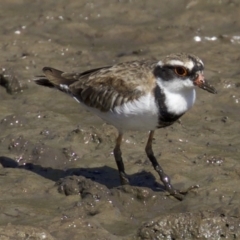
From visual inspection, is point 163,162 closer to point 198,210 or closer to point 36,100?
point 198,210

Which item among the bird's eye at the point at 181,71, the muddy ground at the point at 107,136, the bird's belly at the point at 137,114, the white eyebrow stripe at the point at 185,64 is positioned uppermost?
the white eyebrow stripe at the point at 185,64

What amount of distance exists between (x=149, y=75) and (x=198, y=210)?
1571 mm

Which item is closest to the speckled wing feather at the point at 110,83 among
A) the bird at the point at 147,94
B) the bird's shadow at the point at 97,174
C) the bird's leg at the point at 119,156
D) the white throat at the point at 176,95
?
the bird at the point at 147,94

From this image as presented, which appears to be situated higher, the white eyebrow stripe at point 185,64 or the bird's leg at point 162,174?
the white eyebrow stripe at point 185,64

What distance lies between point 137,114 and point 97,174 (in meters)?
1.28

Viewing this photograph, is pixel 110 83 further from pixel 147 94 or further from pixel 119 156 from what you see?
pixel 119 156

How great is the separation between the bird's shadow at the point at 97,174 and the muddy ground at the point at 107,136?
0.01 m

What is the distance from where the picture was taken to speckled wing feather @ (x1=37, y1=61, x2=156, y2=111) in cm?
883

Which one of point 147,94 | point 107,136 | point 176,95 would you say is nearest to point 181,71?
point 176,95

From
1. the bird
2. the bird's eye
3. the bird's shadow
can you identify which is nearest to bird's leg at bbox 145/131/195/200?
the bird

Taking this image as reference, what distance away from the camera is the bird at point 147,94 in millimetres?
8609

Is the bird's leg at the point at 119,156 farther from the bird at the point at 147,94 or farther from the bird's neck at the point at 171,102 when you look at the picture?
the bird's neck at the point at 171,102

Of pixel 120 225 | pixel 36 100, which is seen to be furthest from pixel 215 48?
pixel 120 225

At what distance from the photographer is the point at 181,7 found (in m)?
13.6
